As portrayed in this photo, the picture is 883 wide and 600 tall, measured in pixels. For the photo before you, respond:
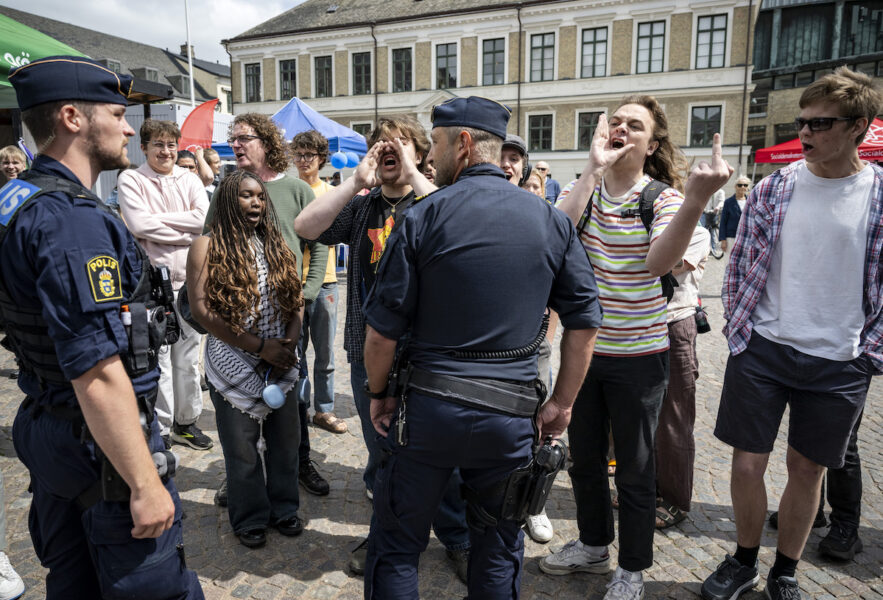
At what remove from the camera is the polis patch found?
1588 millimetres

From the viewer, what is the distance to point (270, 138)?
391 cm

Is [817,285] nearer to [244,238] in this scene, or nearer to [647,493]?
[647,493]

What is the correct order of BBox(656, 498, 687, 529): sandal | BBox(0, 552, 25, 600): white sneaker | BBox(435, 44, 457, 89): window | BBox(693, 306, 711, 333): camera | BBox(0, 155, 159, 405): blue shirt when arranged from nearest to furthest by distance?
BBox(0, 155, 159, 405): blue shirt, BBox(0, 552, 25, 600): white sneaker, BBox(656, 498, 687, 529): sandal, BBox(693, 306, 711, 333): camera, BBox(435, 44, 457, 89): window

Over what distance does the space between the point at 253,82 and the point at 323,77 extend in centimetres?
504

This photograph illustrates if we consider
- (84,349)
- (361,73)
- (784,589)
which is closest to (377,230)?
(84,349)

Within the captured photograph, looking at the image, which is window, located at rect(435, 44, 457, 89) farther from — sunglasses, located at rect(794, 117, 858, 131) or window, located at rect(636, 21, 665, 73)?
sunglasses, located at rect(794, 117, 858, 131)

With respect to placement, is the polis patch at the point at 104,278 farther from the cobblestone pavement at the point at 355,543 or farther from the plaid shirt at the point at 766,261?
the plaid shirt at the point at 766,261

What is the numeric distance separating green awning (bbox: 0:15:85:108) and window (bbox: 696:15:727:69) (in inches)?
1208

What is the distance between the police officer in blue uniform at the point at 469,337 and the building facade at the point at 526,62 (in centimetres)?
2540

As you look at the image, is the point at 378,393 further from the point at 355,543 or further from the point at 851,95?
the point at 851,95

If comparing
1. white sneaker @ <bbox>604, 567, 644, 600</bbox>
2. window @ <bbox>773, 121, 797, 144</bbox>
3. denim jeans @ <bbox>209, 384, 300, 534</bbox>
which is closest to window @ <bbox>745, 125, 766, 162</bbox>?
window @ <bbox>773, 121, 797, 144</bbox>

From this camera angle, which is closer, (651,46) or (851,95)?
(851,95)

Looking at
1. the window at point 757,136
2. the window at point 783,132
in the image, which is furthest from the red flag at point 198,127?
the window at point 757,136

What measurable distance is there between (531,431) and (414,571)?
2.12ft
